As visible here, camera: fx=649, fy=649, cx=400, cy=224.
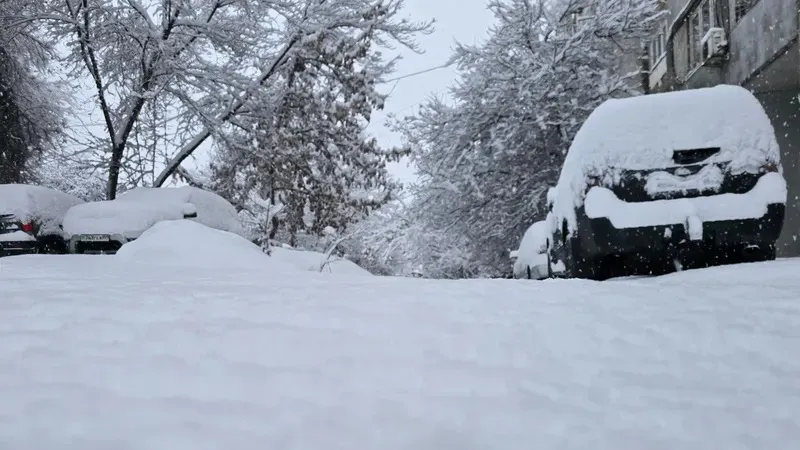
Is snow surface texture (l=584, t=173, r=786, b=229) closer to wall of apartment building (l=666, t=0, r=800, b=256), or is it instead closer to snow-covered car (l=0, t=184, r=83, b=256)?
wall of apartment building (l=666, t=0, r=800, b=256)

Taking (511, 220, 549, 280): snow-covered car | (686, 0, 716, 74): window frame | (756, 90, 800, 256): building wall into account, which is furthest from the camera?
(686, 0, 716, 74): window frame

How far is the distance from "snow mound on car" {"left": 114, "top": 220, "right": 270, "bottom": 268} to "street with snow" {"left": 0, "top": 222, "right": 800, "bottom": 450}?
9.20 feet

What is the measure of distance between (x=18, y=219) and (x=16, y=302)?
26.7ft

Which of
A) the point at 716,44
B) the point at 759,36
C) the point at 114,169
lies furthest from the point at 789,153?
the point at 114,169

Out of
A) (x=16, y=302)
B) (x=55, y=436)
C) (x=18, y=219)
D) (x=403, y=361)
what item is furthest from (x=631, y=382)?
(x=18, y=219)

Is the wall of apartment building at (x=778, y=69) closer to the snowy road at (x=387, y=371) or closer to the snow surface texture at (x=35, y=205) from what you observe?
the snowy road at (x=387, y=371)

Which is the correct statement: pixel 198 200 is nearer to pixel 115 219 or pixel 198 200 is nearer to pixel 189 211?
pixel 189 211

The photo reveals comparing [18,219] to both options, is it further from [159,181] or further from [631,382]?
[631,382]

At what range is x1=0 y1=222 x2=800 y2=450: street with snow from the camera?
1.34 m

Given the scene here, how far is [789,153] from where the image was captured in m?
11.4

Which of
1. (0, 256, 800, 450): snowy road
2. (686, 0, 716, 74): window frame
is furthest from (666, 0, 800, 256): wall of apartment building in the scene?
(0, 256, 800, 450): snowy road

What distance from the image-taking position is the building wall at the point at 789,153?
10930 millimetres

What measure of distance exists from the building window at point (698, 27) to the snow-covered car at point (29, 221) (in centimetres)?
1316

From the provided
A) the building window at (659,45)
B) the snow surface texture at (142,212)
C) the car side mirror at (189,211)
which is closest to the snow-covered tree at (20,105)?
the snow surface texture at (142,212)
